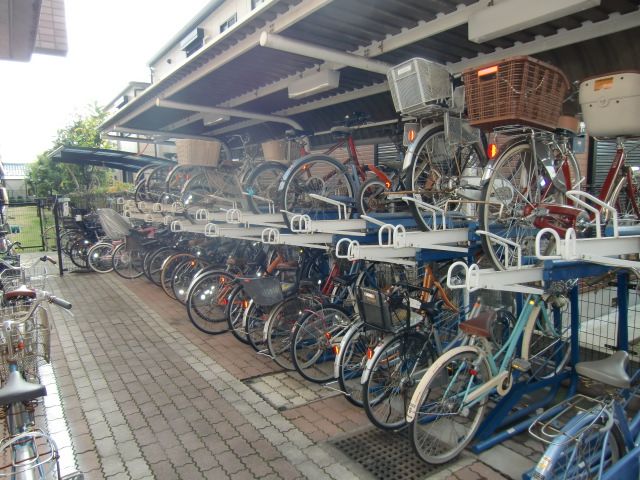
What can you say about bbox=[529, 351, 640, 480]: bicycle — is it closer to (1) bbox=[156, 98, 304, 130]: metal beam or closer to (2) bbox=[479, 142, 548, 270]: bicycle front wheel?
(2) bbox=[479, 142, 548, 270]: bicycle front wheel

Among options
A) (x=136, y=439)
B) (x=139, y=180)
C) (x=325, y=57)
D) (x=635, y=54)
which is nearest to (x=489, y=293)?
(x=635, y=54)

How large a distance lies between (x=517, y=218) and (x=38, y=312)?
3.81m

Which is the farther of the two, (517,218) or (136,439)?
(136,439)

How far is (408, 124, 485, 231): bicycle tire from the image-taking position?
3.93 metres

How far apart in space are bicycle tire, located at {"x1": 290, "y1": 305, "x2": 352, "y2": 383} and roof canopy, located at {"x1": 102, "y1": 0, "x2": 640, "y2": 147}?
8.80 ft

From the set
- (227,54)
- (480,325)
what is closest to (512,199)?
(480,325)

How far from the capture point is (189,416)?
4055mm

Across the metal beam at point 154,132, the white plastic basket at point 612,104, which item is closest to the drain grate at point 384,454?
the white plastic basket at point 612,104

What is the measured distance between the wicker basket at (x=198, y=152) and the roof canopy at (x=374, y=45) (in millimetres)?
823

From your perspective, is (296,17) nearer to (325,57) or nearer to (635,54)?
(325,57)

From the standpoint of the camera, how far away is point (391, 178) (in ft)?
17.4

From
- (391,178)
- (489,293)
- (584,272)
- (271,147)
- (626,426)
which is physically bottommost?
(626,426)

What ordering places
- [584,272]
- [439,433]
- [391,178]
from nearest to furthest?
1. [584,272]
2. [439,433]
3. [391,178]

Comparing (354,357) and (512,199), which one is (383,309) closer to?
(354,357)
